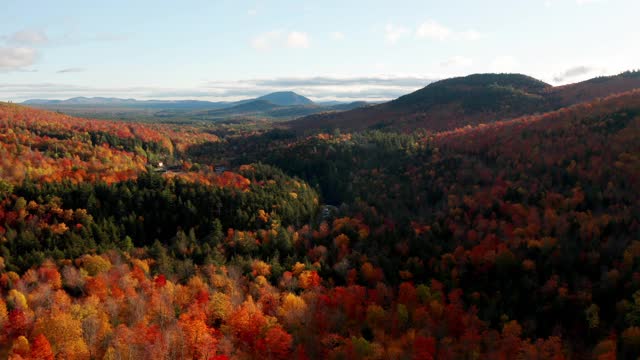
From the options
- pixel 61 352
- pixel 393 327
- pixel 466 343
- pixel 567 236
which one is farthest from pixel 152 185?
pixel 567 236

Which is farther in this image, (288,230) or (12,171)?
(12,171)

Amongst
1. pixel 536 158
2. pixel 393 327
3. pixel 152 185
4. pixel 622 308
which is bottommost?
pixel 393 327

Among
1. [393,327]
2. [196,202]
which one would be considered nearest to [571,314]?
[393,327]

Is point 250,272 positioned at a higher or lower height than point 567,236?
lower

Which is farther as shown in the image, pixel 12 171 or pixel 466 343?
pixel 12 171

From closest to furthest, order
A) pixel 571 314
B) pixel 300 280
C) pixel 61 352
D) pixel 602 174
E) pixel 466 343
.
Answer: pixel 61 352
pixel 466 343
pixel 571 314
pixel 300 280
pixel 602 174

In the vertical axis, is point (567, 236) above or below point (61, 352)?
above

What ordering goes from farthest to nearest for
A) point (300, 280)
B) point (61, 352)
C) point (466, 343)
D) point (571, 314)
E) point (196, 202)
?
1. point (196, 202)
2. point (300, 280)
3. point (571, 314)
4. point (466, 343)
5. point (61, 352)

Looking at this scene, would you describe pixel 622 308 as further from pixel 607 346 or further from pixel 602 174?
pixel 602 174

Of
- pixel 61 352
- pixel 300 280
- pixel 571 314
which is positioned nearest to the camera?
pixel 61 352

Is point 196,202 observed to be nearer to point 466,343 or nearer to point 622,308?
point 466,343
